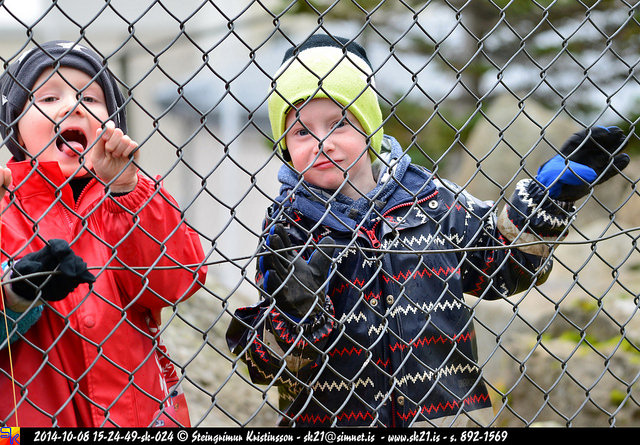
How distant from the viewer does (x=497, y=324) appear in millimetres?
5492

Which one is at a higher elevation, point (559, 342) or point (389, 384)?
point (389, 384)

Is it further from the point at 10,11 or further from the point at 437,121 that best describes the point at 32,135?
the point at 437,121

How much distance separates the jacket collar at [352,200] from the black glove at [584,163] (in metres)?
0.37

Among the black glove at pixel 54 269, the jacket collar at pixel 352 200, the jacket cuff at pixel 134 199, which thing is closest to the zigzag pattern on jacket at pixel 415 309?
the jacket collar at pixel 352 200

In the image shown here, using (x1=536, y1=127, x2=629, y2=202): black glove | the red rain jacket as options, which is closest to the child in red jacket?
the red rain jacket

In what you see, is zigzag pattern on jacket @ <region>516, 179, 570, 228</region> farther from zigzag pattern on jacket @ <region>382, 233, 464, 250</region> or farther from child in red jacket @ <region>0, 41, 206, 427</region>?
child in red jacket @ <region>0, 41, 206, 427</region>

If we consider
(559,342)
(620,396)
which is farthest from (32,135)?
(559,342)

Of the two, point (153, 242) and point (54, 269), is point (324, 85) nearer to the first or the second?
point (153, 242)

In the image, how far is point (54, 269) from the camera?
159cm

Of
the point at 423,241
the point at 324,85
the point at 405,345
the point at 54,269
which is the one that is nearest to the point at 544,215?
the point at 423,241

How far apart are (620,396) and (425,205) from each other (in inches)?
90.0

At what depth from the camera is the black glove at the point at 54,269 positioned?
158 cm

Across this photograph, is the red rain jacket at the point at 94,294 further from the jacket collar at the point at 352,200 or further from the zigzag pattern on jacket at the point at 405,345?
the zigzag pattern on jacket at the point at 405,345

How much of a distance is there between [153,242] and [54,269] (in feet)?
1.22
